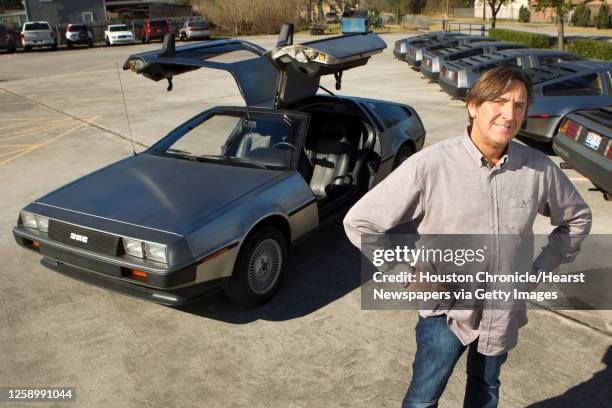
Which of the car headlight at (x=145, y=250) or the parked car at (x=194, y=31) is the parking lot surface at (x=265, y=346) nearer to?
the car headlight at (x=145, y=250)

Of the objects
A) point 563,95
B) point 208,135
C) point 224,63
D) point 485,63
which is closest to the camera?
point 224,63

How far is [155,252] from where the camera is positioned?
364cm

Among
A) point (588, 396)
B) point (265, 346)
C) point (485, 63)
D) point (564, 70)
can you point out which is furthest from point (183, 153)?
point (485, 63)

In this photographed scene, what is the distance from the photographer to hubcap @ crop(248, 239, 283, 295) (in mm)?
4164

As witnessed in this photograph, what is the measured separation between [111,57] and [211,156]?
84.9 ft

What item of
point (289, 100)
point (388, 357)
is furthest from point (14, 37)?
point (388, 357)

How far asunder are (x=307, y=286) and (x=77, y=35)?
115ft

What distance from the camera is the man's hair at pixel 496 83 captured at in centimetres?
198

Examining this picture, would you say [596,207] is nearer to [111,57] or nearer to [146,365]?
[146,365]

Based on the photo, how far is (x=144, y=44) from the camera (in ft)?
120

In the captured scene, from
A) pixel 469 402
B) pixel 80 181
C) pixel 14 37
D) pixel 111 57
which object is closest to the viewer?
pixel 469 402

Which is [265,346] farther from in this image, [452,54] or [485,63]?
[452,54]

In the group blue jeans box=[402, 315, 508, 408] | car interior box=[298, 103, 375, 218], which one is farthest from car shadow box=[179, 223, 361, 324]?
blue jeans box=[402, 315, 508, 408]

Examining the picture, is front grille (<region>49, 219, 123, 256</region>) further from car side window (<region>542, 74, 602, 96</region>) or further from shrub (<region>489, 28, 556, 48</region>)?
shrub (<region>489, 28, 556, 48</region>)
